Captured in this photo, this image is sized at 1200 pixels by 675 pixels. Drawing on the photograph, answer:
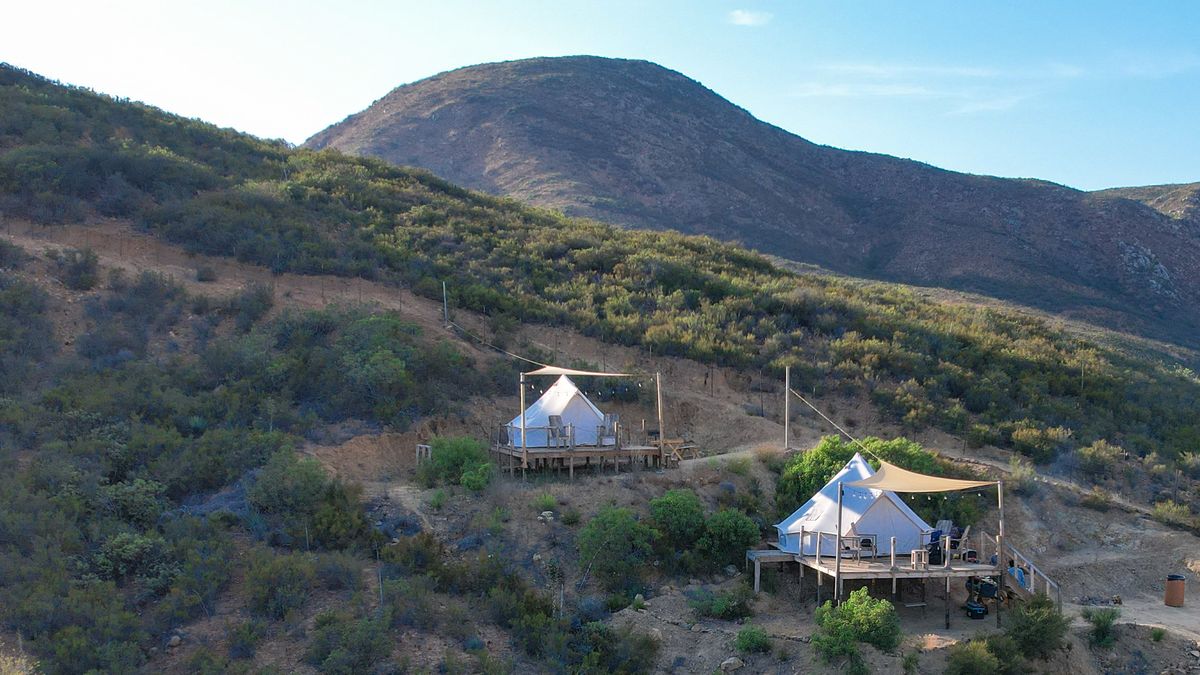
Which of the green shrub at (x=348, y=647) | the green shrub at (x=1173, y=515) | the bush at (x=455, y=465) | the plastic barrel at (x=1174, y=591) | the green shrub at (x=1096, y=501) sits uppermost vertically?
the bush at (x=455, y=465)

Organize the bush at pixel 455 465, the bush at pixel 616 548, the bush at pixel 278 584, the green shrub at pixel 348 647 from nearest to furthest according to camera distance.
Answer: the green shrub at pixel 348 647
the bush at pixel 278 584
the bush at pixel 616 548
the bush at pixel 455 465

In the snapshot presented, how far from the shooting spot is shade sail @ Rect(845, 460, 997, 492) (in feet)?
43.5

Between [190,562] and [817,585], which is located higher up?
[190,562]

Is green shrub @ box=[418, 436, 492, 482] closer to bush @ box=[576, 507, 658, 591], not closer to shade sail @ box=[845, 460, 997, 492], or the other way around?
bush @ box=[576, 507, 658, 591]

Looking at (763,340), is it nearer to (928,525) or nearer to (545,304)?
(545,304)

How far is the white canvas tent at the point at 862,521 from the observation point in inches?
579

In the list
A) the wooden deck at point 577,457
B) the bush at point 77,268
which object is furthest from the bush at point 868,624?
the bush at point 77,268

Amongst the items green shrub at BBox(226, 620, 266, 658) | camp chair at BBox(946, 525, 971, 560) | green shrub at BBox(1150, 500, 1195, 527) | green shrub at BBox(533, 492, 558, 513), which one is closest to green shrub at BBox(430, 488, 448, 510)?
green shrub at BBox(533, 492, 558, 513)

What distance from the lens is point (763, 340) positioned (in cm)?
2423

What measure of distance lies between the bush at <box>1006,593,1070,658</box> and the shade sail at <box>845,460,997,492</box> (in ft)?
5.97

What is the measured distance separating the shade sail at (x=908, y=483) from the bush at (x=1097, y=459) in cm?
702

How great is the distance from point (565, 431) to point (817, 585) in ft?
17.6

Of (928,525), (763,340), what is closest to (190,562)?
(928,525)

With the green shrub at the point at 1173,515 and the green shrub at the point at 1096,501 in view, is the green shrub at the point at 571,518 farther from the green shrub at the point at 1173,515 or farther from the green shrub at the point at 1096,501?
the green shrub at the point at 1173,515
